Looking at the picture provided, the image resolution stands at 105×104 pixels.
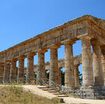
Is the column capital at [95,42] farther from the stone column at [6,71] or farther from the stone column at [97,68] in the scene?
the stone column at [6,71]

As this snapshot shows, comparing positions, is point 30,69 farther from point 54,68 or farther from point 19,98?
point 19,98

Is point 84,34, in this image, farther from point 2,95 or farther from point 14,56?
point 14,56

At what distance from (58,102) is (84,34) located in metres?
12.1

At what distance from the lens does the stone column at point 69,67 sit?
24797 millimetres

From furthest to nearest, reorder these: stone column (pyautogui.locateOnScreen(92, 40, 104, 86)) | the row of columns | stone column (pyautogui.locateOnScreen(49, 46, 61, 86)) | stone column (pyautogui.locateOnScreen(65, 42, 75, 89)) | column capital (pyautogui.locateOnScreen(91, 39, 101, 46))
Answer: stone column (pyautogui.locateOnScreen(49, 46, 61, 86)), column capital (pyautogui.locateOnScreen(91, 39, 101, 46)), stone column (pyautogui.locateOnScreen(65, 42, 75, 89)), stone column (pyautogui.locateOnScreen(92, 40, 104, 86)), the row of columns

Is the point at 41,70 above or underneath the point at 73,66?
underneath

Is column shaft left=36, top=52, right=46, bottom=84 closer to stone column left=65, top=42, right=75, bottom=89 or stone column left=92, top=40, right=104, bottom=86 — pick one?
stone column left=65, top=42, right=75, bottom=89

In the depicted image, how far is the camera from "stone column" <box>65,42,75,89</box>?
81.4 ft

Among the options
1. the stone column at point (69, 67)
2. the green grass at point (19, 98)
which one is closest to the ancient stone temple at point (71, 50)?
the stone column at point (69, 67)

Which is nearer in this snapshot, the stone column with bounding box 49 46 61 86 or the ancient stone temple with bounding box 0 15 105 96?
the ancient stone temple with bounding box 0 15 105 96

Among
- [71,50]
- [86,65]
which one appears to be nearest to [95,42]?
[71,50]

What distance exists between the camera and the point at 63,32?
89.4ft

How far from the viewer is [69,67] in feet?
83.3

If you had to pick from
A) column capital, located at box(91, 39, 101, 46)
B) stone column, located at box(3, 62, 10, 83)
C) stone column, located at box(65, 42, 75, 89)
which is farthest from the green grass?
stone column, located at box(3, 62, 10, 83)
